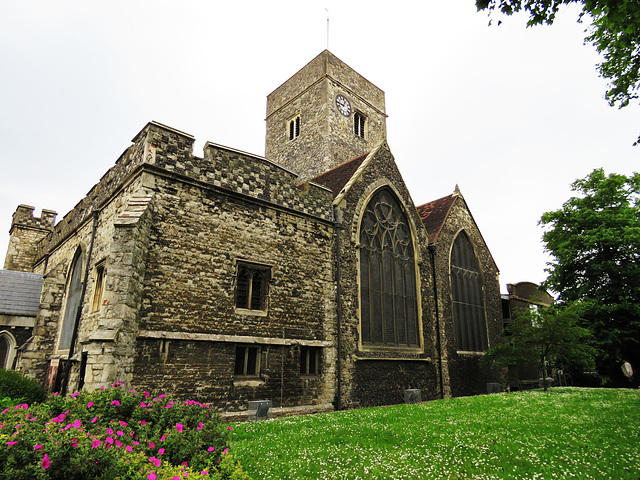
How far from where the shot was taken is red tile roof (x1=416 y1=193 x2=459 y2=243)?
1950cm

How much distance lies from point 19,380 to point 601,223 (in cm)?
2604

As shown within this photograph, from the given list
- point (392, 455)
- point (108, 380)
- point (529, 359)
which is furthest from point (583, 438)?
point (529, 359)

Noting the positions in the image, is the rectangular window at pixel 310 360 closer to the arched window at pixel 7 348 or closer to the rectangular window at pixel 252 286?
the rectangular window at pixel 252 286

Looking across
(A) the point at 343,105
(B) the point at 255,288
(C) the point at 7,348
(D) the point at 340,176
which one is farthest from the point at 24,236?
(A) the point at 343,105

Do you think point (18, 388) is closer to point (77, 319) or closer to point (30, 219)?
point (77, 319)

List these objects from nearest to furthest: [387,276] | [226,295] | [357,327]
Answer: [226,295] → [357,327] → [387,276]

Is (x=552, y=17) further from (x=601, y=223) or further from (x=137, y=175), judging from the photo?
(x=601, y=223)

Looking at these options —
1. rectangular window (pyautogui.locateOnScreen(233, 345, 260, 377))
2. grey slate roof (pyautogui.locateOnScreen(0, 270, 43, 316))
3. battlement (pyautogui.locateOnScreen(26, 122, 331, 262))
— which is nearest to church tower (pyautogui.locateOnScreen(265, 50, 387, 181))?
battlement (pyautogui.locateOnScreen(26, 122, 331, 262))

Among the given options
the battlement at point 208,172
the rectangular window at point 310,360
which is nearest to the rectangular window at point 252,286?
the rectangular window at point 310,360

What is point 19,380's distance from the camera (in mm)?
9320

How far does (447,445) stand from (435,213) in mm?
15878

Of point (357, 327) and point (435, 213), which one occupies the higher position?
point (435, 213)

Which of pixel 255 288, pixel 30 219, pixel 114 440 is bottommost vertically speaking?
pixel 114 440

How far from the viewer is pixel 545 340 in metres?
16.4
